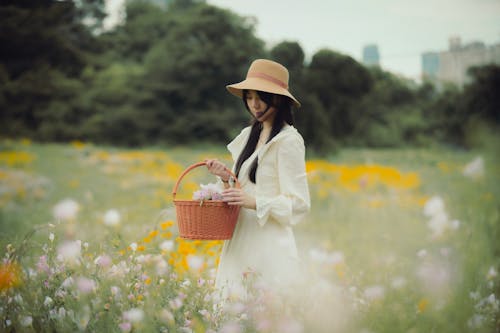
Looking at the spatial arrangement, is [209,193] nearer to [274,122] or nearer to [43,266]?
[274,122]

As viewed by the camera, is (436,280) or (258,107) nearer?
(436,280)

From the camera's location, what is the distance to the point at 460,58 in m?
5.51

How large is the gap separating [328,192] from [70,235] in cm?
559

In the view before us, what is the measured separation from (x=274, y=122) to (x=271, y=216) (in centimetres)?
46

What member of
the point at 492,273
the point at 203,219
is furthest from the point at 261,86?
the point at 492,273

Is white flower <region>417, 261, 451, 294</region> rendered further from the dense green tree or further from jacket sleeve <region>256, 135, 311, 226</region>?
the dense green tree

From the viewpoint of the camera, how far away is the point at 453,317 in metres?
1.56

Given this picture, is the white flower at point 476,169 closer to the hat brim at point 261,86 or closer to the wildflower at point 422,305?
the wildflower at point 422,305

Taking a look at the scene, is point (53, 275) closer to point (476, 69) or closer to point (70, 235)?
point (70, 235)

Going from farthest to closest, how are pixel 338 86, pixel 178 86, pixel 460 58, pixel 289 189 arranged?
pixel 178 86, pixel 338 86, pixel 460 58, pixel 289 189

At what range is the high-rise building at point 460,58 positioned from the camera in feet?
16.5

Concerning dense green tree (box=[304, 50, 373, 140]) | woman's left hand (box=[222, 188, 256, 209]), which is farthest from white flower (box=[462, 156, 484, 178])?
dense green tree (box=[304, 50, 373, 140])

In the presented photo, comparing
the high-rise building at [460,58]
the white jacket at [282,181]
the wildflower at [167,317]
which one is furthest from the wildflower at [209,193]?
the high-rise building at [460,58]

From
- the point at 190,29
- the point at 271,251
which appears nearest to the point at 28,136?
the point at 190,29
